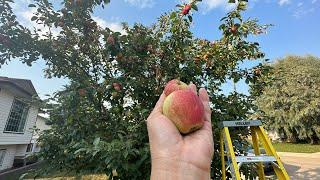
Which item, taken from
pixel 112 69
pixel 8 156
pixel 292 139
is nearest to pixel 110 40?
pixel 112 69

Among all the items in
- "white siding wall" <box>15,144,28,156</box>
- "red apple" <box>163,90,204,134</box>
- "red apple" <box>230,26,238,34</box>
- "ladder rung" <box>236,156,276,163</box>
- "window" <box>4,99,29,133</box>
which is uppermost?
"window" <box>4,99,29,133</box>

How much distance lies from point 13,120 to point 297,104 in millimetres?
29077

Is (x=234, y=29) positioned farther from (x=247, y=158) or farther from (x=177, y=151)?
(x=177, y=151)

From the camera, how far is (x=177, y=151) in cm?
183

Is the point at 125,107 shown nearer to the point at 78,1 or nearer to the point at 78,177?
the point at 78,177

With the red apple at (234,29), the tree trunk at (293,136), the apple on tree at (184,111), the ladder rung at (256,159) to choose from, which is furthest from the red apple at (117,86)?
the tree trunk at (293,136)

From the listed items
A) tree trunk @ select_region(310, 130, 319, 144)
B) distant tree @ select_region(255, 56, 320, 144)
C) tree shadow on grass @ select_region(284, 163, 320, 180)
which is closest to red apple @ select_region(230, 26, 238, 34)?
tree shadow on grass @ select_region(284, 163, 320, 180)

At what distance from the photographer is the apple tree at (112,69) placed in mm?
3824

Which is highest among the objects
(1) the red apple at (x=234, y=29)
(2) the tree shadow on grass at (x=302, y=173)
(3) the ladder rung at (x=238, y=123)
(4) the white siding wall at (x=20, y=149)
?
Result: (1) the red apple at (x=234, y=29)

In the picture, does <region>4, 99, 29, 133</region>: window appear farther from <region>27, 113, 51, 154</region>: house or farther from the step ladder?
the step ladder

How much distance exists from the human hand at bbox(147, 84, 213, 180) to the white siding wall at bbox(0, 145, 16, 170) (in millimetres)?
20248

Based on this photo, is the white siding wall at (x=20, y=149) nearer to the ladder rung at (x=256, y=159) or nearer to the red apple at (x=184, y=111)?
the ladder rung at (x=256, y=159)

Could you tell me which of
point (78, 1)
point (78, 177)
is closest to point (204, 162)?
point (78, 177)

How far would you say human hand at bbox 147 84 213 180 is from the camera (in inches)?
67.5
